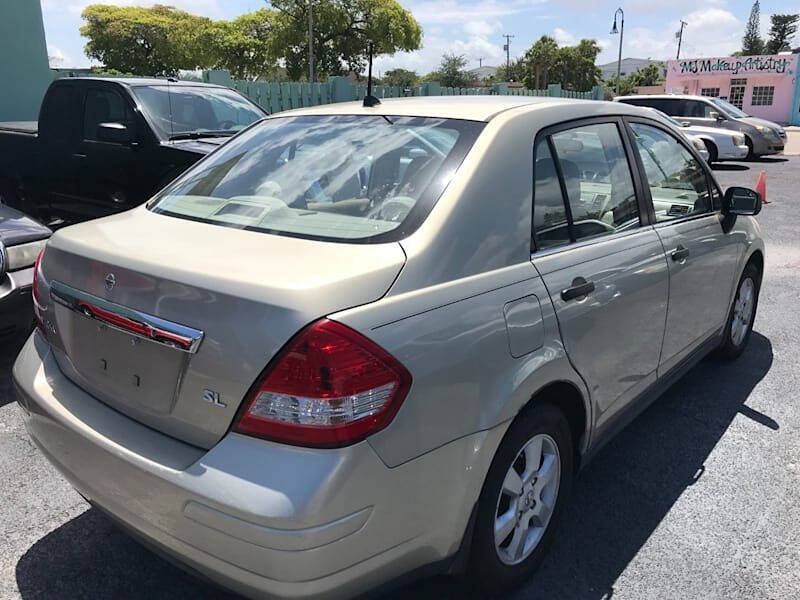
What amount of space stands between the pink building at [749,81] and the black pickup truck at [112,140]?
4200cm

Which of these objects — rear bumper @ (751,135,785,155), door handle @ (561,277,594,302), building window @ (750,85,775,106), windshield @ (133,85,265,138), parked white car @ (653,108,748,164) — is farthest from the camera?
building window @ (750,85,775,106)

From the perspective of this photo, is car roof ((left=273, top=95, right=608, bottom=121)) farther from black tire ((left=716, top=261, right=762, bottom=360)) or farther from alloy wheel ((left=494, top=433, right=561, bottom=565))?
black tire ((left=716, top=261, right=762, bottom=360))

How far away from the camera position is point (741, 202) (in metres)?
3.82

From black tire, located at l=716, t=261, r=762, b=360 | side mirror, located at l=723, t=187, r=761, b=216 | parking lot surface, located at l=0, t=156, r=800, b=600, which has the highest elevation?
side mirror, located at l=723, t=187, r=761, b=216

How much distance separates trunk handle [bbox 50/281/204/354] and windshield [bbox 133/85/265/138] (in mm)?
4560

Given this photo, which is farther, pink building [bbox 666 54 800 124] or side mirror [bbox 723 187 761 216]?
pink building [bbox 666 54 800 124]

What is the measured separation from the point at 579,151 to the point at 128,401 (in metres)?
1.96

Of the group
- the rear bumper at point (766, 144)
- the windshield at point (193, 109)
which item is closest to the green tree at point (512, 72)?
the rear bumper at point (766, 144)

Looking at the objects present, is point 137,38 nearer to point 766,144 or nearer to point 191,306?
point 766,144

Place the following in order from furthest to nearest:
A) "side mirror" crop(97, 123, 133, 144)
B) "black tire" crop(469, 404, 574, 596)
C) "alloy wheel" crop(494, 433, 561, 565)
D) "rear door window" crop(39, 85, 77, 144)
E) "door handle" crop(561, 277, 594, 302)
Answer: "rear door window" crop(39, 85, 77, 144) → "side mirror" crop(97, 123, 133, 144) → "door handle" crop(561, 277, 594, 302) → "alloy wheel" crop(494, 433, 561, 565) → "black tire" crop(469, 404, 574, 596)

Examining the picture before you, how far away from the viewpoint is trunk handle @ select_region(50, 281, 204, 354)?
1.84 m

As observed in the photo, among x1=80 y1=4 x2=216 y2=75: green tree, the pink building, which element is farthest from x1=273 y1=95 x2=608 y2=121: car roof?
x1=80 y1=4 x2=216 y2=75: green tree

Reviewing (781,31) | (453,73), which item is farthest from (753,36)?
(453,73)

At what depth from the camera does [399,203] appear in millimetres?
2236
